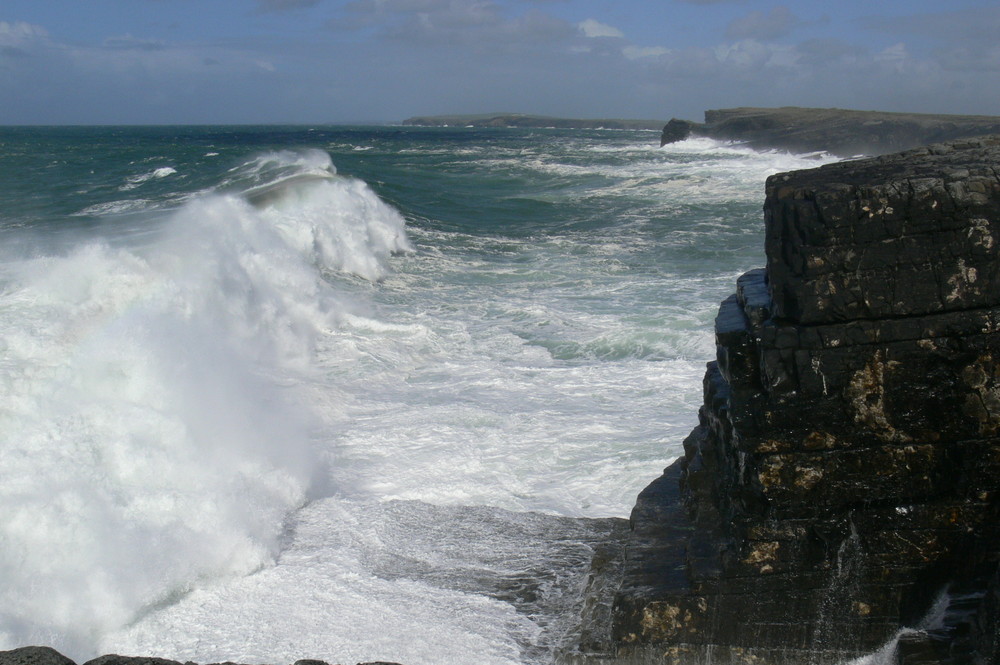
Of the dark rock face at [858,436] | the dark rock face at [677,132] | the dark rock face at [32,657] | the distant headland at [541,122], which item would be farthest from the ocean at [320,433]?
the distant headland at [541,122]

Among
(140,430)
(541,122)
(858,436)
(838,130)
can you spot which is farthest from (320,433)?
(541,122)

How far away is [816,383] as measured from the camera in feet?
12.0

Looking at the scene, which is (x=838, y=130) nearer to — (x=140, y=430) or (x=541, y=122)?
(x=140, y=430)

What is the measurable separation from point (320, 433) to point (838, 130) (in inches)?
1911

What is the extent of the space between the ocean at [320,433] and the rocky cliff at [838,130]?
104ft

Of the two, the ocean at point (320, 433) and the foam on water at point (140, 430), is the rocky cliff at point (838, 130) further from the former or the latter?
the foam on water at point (140, 430)

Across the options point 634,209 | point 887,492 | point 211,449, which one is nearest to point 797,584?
point 887,492

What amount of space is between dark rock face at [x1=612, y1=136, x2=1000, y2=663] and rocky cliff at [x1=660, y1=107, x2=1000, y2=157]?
37.5 m

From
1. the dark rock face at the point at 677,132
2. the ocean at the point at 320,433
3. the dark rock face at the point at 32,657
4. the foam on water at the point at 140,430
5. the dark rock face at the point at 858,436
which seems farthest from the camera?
the dark rock face at the point at 677,132

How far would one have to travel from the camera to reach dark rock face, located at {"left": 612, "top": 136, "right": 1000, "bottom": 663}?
3.53 m

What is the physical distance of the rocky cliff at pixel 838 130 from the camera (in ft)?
147

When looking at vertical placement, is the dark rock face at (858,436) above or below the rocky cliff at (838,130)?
below

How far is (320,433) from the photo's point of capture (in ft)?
25.0

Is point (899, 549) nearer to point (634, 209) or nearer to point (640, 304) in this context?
point (640, 304)
